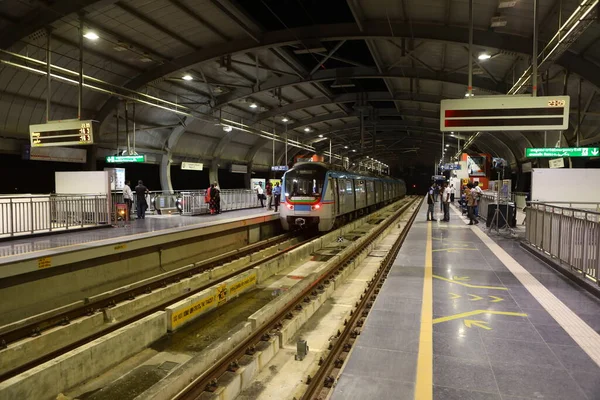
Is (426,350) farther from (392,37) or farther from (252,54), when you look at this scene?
(252,54)

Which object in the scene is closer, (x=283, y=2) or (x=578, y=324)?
(x=578, y=324)

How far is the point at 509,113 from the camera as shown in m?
7.34

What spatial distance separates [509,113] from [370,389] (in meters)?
6.05

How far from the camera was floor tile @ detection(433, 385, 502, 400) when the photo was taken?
3408 millimetres

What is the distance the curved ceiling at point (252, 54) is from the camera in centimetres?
1171

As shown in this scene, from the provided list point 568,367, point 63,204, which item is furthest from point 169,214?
point 568,367

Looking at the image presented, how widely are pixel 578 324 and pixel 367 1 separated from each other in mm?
10679

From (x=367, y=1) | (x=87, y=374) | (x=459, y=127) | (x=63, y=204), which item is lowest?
(x=87, y=374)

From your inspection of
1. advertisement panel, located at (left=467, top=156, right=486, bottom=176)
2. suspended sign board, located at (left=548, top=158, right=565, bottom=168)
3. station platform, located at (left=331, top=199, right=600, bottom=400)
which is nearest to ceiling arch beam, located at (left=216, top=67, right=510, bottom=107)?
suspended sign board, located at (left=548, top=158, right=565, bottom=168)

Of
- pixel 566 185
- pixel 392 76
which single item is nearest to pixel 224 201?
A: pixel 392 76

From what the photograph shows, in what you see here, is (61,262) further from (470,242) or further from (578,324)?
(470,242)

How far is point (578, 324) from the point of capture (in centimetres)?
504

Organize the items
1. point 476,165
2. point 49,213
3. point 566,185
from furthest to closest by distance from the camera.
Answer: point 476,165
point 566,185
point 49,213

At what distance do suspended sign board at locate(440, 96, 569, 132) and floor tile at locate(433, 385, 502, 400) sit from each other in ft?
17.8
